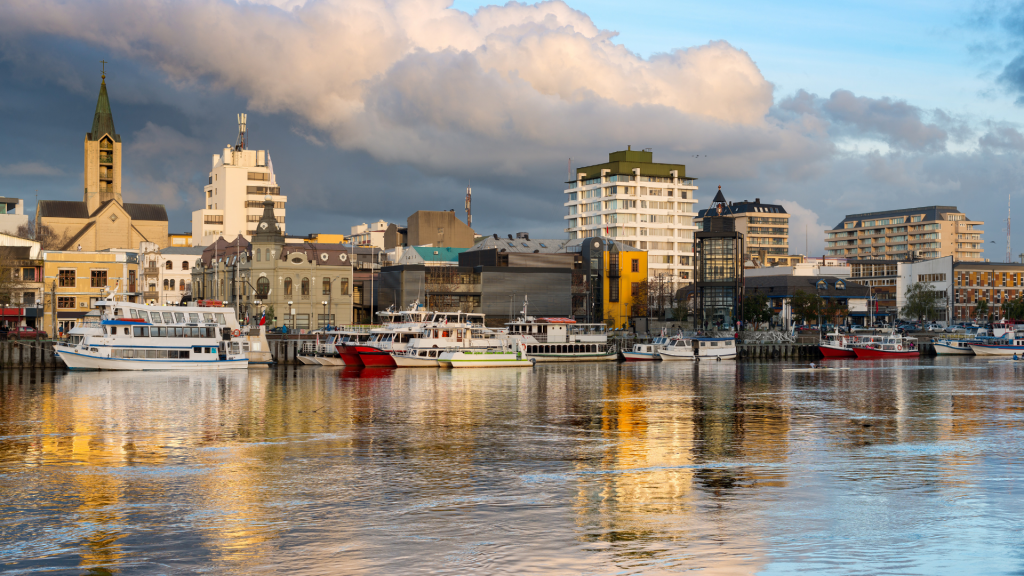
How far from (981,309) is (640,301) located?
69.8 m

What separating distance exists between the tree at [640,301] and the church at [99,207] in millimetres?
93663

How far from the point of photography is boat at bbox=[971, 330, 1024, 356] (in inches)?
4990

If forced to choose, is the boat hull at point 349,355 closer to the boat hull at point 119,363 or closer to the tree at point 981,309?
the boat hull at point 119,363

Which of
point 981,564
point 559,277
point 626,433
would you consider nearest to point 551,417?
point 626,433

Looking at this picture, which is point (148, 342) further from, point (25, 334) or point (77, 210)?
point (77, 210)

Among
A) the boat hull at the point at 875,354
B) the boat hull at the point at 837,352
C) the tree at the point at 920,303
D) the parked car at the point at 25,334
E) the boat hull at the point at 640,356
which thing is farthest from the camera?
the tree at the point at 920,303

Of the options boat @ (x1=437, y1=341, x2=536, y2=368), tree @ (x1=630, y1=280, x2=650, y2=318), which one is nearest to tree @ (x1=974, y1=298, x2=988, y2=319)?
tree @ (x1=630, y1=280, x2=650, y2=318)

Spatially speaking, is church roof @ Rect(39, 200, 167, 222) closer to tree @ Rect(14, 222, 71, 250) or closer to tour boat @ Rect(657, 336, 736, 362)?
tree @ Rect(14, 222, 71, 250)

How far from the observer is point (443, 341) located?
96562 mm

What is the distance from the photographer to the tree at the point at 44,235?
167250mm

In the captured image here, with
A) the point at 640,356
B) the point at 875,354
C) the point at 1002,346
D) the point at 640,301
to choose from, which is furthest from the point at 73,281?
the point at 1002,346

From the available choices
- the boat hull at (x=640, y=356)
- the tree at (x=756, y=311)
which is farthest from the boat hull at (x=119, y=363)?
the tree at (x=756, y=311)

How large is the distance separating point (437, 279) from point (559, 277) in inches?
738

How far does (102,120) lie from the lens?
18188cm
